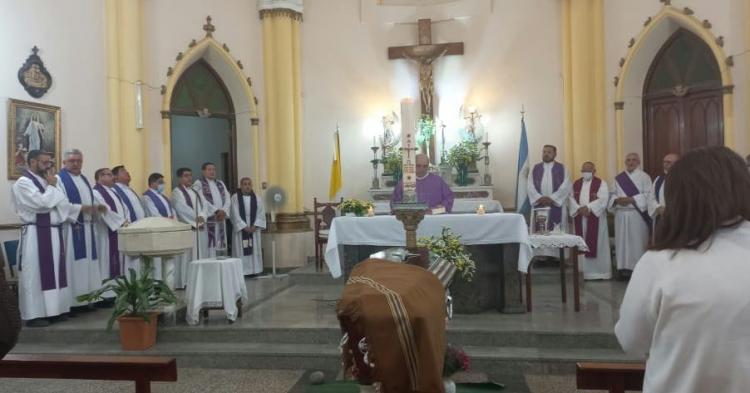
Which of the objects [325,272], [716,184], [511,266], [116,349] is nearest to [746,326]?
[716,184]

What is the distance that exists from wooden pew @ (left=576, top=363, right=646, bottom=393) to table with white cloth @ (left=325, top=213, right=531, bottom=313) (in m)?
3.09

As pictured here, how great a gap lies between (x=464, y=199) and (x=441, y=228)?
3812 mm

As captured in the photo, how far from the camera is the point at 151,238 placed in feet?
17.8

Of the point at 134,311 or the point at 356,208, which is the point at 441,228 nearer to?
the point at 356,208

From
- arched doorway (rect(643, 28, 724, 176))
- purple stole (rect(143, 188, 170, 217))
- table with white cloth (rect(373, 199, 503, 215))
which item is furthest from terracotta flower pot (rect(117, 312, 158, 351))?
arched doorway (rect(643, 28, 724, 176))

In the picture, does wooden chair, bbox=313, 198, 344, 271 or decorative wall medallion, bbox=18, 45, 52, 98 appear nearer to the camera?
decorative wall medallion, bbox=18, 45, 52, 98

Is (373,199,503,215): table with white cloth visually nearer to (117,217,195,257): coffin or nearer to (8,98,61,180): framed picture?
(117,217,195,257): coffin

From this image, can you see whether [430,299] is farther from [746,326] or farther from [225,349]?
[225,349]

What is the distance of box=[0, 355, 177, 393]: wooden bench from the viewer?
2.77 metres

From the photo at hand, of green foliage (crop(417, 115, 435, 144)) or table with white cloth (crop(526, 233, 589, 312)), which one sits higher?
green foliage (crop(417, 115, 435, 144))

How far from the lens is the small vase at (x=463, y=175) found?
9828 millimetres

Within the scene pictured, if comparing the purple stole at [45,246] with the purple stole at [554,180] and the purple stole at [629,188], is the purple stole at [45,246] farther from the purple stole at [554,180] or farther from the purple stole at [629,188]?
the purple stole at [629,188]

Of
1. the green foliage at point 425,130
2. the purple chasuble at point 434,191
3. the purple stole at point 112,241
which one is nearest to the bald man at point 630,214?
the purple chasuble at point 434,191

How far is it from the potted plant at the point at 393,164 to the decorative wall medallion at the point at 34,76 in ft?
16.5
